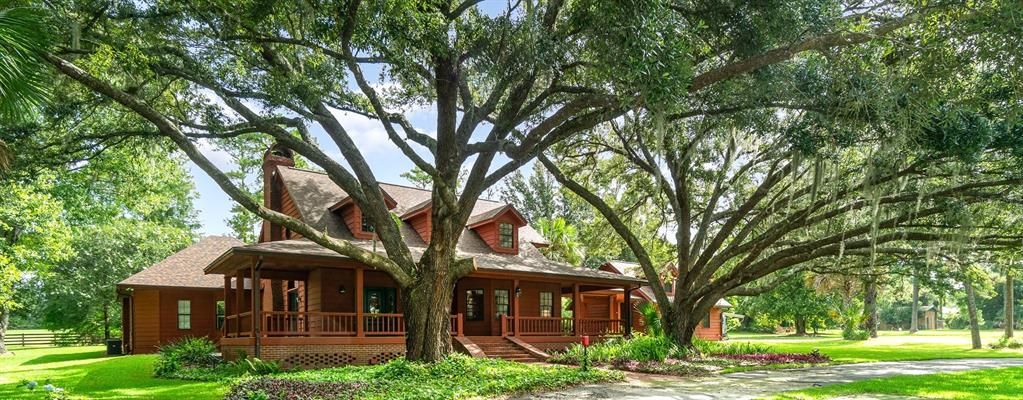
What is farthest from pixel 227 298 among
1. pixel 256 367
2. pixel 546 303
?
pixel 546 303

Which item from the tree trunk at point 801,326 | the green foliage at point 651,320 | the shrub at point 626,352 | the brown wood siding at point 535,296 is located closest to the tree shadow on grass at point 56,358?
the brown wood siding at point 535,296

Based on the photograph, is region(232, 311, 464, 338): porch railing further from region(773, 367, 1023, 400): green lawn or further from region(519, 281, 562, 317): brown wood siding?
region(773, 367, 1023, 400): green lawn

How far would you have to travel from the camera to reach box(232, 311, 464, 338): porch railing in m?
16.0

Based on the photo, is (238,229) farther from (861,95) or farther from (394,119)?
(861,95)

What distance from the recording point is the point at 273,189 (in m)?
21.1

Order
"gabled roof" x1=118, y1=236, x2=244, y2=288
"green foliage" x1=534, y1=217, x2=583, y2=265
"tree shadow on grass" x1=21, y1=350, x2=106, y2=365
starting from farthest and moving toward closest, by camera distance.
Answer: "green foliage" x1=534, y1=217, x2=583, y2=265
"gabled roof" x1=118, y1=236, x2=244, y2=288
"tree shadow on grass" x1=21, y1=350, x2=106, y2=365

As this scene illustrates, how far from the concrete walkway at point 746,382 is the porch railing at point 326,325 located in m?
6.73

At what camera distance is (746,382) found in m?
12.3

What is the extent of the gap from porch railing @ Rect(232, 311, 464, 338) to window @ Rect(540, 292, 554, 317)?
15.9 ft

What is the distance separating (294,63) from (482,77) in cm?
379

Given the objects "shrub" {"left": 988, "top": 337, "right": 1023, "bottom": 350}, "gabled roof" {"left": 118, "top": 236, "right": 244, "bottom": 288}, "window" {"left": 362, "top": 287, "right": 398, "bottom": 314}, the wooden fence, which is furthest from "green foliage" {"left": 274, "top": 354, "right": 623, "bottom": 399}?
the wooden fence

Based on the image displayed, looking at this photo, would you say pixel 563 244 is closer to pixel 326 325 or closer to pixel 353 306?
pixel 353 306

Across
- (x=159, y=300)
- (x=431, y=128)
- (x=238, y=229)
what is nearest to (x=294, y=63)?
(x=431, y=128)

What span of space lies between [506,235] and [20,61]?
17287 millimetres
